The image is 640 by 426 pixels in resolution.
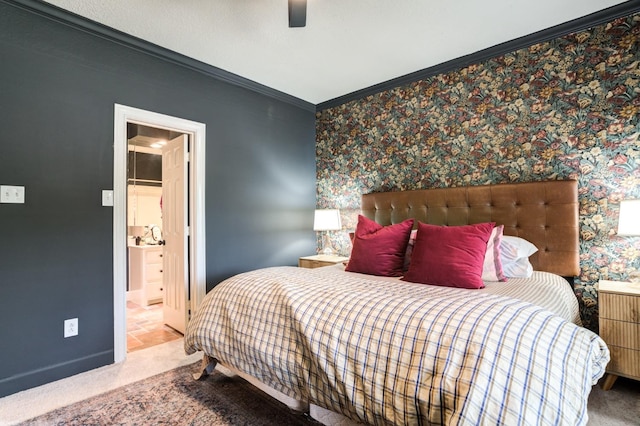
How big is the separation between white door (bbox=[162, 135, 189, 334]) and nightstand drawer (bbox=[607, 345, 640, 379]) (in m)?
3.46

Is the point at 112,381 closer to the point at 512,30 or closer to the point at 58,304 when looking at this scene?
the point at 58,304

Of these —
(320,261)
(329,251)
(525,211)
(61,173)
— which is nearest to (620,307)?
(525,211)

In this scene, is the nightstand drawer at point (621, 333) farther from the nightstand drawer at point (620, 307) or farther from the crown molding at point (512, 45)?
the crown molding at point (512, 45)

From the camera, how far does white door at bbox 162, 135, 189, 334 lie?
3.31 metres

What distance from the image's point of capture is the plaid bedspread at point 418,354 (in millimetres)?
1087

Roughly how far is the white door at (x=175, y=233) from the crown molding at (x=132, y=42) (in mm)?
711

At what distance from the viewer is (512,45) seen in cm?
285

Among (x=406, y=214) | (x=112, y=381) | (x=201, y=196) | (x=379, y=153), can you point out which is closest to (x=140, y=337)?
(x=112, y=381)

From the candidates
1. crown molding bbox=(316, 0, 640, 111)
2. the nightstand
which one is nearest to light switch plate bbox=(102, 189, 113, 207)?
crown molding bbox=(316, 0, 640, 111)

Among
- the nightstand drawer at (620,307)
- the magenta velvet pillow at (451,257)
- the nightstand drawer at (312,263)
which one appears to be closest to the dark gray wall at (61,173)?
the nightstand drawer at (312,263)

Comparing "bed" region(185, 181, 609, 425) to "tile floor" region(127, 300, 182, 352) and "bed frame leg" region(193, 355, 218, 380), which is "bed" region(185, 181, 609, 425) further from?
"tile floor" region(127, 300, 182, 352)

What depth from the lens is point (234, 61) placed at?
321 cm

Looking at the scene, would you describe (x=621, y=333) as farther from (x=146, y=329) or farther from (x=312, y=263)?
(x=146, y=329)

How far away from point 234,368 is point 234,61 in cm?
274
